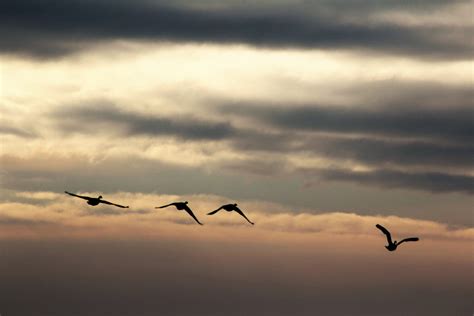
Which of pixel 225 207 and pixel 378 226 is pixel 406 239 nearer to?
pixel 378 226

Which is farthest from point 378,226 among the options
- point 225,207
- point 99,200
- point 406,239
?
point 99,200

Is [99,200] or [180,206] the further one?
[180,206]

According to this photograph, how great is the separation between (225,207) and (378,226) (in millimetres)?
31465

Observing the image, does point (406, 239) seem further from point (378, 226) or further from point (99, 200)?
point (99, 200)

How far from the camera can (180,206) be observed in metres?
180

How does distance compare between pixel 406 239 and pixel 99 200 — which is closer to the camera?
pixel 99 200

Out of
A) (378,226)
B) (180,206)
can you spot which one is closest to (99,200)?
(180,206)

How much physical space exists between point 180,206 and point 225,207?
9246 mm

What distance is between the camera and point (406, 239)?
178m

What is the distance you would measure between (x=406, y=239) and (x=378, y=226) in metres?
9.40

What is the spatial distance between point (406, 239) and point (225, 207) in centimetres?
3699

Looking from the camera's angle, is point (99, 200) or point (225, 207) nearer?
point (99, 200)

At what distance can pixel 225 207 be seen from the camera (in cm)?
18212

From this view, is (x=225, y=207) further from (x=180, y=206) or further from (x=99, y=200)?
(x=99, y=200)
